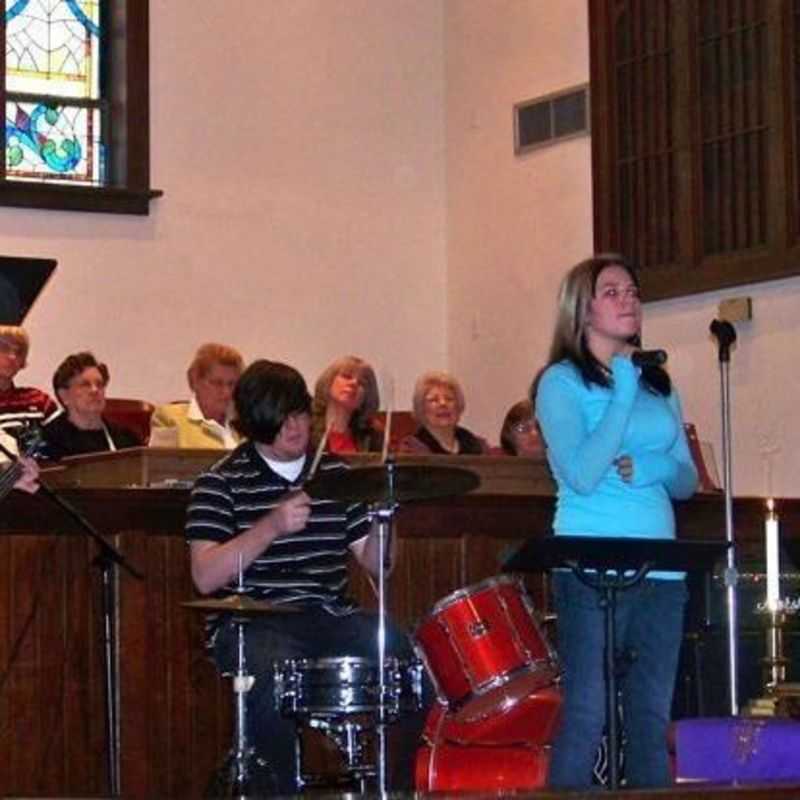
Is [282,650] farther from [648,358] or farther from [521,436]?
[521,436]

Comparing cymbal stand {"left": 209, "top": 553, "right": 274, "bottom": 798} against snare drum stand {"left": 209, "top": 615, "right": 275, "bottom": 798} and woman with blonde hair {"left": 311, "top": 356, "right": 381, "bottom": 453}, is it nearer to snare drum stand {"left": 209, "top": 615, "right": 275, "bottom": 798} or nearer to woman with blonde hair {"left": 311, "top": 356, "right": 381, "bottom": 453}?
snare drum stand {"left": 209, "top": 615, "right": 275, "bottom": 798}

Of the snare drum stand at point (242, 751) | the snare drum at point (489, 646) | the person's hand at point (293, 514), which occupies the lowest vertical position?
the snare drum stand at point (242, 751)

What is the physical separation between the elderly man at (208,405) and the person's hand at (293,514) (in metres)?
3.11

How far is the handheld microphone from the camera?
5445 millimetres

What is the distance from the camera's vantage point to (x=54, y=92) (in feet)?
40.2

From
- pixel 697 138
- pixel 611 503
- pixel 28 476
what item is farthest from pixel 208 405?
pixel 611 503

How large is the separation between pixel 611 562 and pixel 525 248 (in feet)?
23.0

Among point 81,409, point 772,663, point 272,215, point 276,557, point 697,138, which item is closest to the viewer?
point 276,557

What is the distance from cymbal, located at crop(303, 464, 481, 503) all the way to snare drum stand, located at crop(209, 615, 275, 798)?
1.50ft

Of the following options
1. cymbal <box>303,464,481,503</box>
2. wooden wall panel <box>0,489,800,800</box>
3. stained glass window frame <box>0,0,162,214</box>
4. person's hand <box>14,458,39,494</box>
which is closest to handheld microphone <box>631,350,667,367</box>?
cymbal <box>303,464,481,503</box>

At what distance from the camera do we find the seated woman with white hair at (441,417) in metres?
9.89

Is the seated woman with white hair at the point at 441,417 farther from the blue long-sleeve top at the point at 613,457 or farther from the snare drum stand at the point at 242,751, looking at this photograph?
the blue long-sleeve top at the point at 613,457

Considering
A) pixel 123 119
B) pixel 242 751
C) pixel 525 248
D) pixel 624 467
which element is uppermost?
pixel 123 119

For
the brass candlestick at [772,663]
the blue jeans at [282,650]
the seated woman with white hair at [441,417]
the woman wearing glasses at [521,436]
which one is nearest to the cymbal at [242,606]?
the blue jeans at [282,650]
